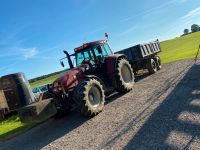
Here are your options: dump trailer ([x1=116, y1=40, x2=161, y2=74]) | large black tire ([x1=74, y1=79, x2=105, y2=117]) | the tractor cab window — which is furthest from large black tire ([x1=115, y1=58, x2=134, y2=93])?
dump trailer ([x1=116, y1=40, x2=161, y2=74])

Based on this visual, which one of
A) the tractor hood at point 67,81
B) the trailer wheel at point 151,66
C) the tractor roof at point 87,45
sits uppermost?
the tractor roof at point 87,45

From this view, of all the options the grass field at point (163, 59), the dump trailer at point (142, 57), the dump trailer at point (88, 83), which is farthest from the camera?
the dump trailer at point (142, 57)

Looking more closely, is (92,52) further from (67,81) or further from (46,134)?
(46,134)

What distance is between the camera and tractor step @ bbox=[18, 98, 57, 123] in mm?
9141

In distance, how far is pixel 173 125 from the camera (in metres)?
7.19

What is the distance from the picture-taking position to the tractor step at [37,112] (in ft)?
30.0

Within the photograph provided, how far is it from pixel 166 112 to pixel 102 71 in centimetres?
501

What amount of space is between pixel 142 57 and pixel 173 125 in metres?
9.28

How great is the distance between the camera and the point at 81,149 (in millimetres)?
7785

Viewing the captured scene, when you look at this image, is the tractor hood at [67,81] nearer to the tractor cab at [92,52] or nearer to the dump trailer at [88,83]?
the dump trailer at [88,83]

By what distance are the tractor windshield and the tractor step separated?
3.95 metres

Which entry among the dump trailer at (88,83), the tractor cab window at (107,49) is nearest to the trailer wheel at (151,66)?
the dump trailer at (88,83)

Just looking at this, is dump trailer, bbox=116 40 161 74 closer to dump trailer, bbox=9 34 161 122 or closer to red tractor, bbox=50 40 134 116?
dump trailer, bbox=9 34 161 122

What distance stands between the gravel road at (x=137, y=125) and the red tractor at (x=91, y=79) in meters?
0.61
